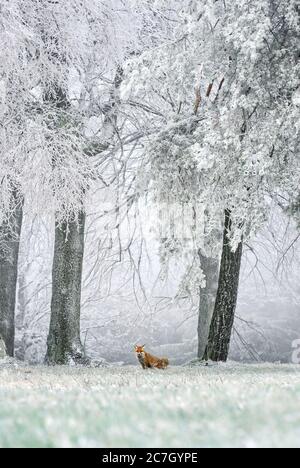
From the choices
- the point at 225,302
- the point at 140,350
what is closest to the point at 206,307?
the point at 225,302

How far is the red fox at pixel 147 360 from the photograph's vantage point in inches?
488

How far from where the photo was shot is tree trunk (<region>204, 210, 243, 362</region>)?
14625 mm

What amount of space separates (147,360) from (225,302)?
117 inches

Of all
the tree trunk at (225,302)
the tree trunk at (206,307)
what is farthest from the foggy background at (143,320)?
the tree trunk at (225,302)

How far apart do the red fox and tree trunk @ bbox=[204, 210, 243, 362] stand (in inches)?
92.5

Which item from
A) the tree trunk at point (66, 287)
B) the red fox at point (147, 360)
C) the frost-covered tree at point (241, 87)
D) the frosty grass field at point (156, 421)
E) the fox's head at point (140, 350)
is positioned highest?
the frost-covered tree at point (241, 87)

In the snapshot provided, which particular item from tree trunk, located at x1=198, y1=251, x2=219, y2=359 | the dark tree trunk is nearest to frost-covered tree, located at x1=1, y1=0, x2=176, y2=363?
the dark tree trunk

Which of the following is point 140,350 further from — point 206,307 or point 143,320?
point 143,320

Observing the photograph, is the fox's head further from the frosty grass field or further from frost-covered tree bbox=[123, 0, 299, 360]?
the frosty grass field

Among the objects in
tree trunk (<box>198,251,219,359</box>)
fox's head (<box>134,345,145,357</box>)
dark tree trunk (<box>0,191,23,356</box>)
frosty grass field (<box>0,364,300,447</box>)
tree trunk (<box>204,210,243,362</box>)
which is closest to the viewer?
frosty grass field (<box>0,364,300,447</box>)

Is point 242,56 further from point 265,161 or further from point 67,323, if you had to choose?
point 67,323

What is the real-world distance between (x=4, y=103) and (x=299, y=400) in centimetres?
1067

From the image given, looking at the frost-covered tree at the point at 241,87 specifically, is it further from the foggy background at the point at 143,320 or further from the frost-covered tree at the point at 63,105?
the foggy background at the point at 143,320

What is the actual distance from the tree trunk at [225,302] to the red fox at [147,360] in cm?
235
